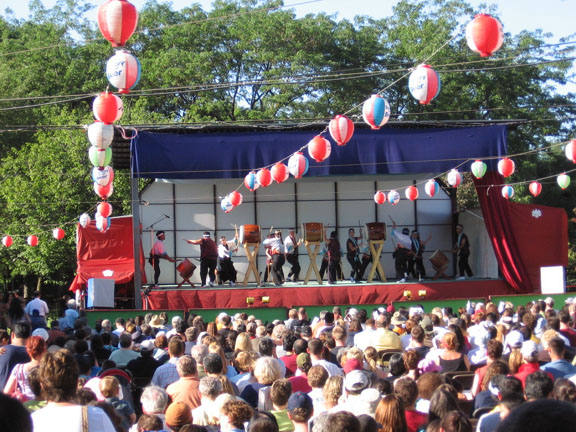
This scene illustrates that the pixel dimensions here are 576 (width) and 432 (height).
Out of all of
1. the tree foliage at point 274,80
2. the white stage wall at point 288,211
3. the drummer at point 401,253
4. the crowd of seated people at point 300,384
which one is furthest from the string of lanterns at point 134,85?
the tree foliage at point 274,80

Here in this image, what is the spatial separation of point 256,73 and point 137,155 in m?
17.8

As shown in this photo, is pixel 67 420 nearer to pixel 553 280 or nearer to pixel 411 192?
pixel 411 192

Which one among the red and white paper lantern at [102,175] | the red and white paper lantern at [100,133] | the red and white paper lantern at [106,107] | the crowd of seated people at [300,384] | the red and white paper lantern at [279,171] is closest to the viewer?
the crowd of seated people at [300,384]

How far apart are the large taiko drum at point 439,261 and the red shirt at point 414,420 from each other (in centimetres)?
1791

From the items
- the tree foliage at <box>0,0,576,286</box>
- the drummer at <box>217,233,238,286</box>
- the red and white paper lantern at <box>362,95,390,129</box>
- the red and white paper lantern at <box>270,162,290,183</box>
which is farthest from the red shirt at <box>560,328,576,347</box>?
the tree foliage at <box>0,0,576,286</box>

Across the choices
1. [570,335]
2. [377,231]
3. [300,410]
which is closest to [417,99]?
[570,335]

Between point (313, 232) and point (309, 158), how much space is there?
219 cm

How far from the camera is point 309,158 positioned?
66.7 feet

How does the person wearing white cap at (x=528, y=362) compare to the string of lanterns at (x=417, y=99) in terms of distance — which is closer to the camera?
the person wearing white cap at (x=528, y=362)

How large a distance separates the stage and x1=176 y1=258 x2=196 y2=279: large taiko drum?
1.13m

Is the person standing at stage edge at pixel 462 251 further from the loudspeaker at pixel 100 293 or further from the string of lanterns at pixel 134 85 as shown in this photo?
the loudspeaker at pixel 100 293

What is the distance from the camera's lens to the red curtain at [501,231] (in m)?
21.4

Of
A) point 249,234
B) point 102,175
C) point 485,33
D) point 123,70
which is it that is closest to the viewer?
point 485,33

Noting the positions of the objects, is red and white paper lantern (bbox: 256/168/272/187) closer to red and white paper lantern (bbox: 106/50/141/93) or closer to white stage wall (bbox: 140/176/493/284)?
white stage wall (bbox: 140/176/493/284)
